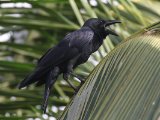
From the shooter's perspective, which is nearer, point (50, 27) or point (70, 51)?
point (70, 51)

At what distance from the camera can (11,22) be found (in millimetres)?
2967

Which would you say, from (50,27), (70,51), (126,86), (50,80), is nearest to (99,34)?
(70,51)

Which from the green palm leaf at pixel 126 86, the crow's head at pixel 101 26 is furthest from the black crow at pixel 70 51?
the green palm leaf at pixel 126 86

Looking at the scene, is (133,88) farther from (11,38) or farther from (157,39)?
(11,38)

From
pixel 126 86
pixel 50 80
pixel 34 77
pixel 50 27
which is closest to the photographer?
pixel 126 86

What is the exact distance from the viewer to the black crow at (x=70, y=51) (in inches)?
92.4

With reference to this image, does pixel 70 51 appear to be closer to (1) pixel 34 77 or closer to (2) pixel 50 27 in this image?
(1) pixel 34 77

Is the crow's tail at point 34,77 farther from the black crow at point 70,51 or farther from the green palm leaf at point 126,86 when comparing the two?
the green palm leaf at point 126,86

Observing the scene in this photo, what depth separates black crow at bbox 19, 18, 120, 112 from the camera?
92.4 inches

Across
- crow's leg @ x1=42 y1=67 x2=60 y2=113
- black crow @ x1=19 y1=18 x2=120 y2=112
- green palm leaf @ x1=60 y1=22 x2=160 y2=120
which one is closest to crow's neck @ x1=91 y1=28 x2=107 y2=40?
black crow @ x1=19 y1=18 x2=120 y2=112

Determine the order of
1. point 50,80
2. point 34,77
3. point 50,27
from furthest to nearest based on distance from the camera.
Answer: point 50,27 → point 50,80 → point 34,77

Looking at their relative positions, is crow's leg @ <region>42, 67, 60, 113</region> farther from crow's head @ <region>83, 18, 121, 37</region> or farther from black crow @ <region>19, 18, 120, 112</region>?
crow's head @ <region>83, 18, 121, 37</region>

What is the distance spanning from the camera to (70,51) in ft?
8.05

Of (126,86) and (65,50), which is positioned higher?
(126,86)
